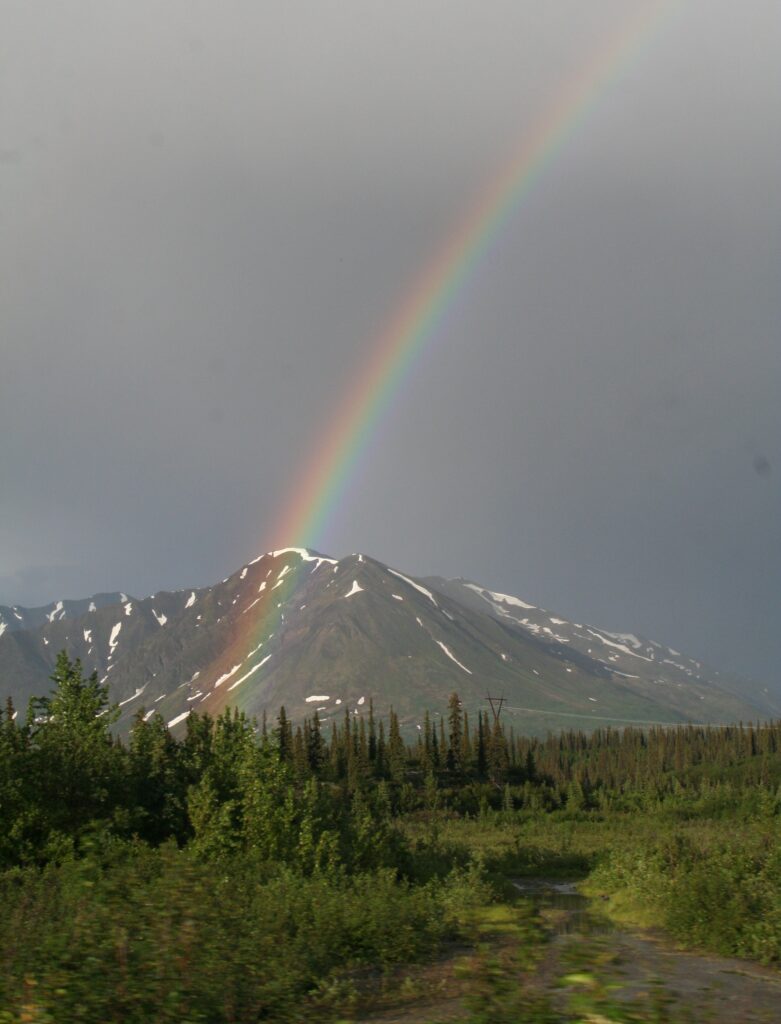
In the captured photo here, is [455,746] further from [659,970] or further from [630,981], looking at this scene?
[630,981]

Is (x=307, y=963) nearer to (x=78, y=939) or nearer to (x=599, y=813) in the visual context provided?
(x=78, y=939)

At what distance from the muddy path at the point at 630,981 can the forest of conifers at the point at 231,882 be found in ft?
2.18

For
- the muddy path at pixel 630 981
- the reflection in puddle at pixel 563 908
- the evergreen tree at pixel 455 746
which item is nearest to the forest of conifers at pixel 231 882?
the muddy path at pixel 630 981

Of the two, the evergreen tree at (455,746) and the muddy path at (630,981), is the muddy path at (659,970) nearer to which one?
the muddy path at (630,981)

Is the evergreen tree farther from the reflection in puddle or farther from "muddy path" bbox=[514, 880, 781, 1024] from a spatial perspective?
"muddy path" bbox=[514, 880, 781, 1024]

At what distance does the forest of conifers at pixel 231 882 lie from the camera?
1115 cm

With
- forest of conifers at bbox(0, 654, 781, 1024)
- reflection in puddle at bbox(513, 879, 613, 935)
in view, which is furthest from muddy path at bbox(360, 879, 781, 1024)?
forest of conifers at bbox(0, 654, 781, 1024)

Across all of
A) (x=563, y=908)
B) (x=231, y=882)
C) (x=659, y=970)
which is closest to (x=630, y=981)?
(x=659, y=970)

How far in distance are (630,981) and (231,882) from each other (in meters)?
10.1

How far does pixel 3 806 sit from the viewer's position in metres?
27.6

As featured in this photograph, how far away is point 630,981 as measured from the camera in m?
11.4

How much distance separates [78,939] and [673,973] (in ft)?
43.9

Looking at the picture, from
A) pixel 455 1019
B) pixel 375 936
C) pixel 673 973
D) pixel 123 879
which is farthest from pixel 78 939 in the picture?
pixel 673 973

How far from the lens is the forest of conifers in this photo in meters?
11.1
